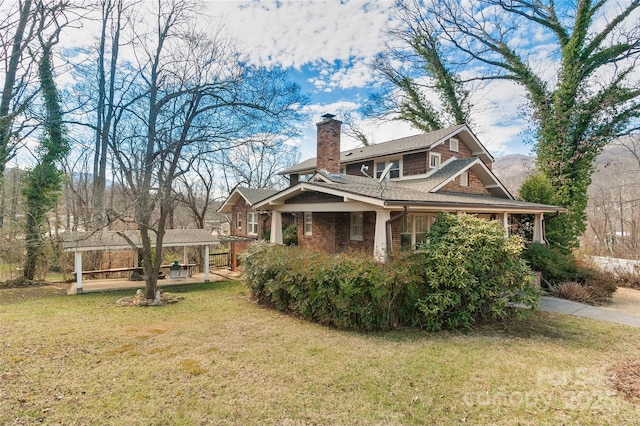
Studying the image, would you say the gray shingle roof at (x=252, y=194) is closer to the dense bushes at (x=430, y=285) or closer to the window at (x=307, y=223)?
the window at (x=307, y=223)

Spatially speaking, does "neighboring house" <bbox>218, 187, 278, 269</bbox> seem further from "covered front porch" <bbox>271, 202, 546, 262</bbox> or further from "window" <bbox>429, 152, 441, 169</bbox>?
"window" <bbox>429, 152, 441, 169</bbox>

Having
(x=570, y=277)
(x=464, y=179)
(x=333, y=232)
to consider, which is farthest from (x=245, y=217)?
(x=570, y=277)

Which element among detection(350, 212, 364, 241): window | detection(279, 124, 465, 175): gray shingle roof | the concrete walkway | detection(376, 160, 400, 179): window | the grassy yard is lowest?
the concrete walkway

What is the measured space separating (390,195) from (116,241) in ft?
35.9

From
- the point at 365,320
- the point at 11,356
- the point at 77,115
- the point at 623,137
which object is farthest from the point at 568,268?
the point at 77,115

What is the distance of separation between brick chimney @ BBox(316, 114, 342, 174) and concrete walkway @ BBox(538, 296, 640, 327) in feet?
30.6

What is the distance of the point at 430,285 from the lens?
7391 millimetres

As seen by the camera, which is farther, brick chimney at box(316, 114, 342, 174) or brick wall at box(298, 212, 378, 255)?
brick chimney at box(316, 114, 342, 174)

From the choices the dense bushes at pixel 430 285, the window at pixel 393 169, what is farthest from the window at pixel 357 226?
the window at pixel 393 169

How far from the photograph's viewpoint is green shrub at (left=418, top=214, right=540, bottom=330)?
23.8 feet

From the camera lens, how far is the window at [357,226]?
1236 cm

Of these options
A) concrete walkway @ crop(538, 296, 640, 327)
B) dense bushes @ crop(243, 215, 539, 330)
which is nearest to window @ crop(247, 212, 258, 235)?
dense bushes @ crop(243, 215, 539, 330)

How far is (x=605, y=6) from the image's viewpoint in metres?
16.5

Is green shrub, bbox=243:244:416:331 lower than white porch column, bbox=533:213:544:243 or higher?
lower
